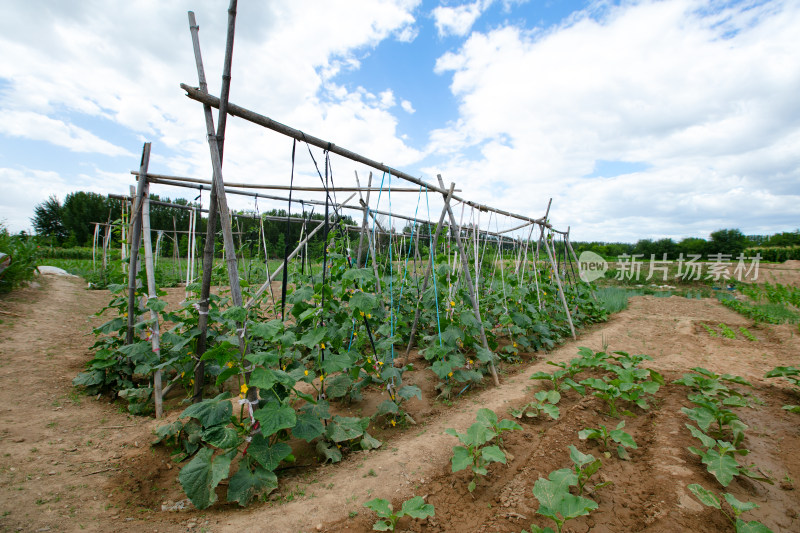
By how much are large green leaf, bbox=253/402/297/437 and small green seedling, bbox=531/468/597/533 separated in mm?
1275

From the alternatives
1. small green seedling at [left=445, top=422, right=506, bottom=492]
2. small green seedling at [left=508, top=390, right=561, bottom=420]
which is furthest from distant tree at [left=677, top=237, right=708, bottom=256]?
small green seedling at [left=445, top=422, right=506, bottom=492]

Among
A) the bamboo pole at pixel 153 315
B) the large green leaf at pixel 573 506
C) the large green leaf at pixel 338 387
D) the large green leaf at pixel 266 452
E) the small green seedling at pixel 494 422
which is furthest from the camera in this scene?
the bamboo pole at pixel 153 315

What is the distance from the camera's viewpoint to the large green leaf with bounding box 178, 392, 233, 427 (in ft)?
5.90

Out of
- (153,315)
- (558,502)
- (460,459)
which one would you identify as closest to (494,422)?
(460,459)

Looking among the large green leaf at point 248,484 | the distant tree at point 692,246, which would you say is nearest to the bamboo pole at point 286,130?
the large green leaf at point 248,484

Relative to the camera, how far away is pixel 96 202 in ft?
76.1

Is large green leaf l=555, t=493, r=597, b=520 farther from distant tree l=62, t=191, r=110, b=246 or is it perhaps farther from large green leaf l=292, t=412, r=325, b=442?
distant tree l=62, t=191, r=110, b=246

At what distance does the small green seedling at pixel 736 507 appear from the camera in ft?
5.35

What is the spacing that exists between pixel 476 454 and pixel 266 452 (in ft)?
4.17

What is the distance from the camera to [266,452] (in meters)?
1.87

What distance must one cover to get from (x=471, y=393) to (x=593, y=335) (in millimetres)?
3987

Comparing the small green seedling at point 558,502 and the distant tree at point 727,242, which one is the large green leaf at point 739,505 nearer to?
the small green seedling at point 558,502

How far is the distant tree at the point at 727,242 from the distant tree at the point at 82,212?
1442 inches

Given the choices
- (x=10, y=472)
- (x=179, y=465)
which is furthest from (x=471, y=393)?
(x=10, y=472)
